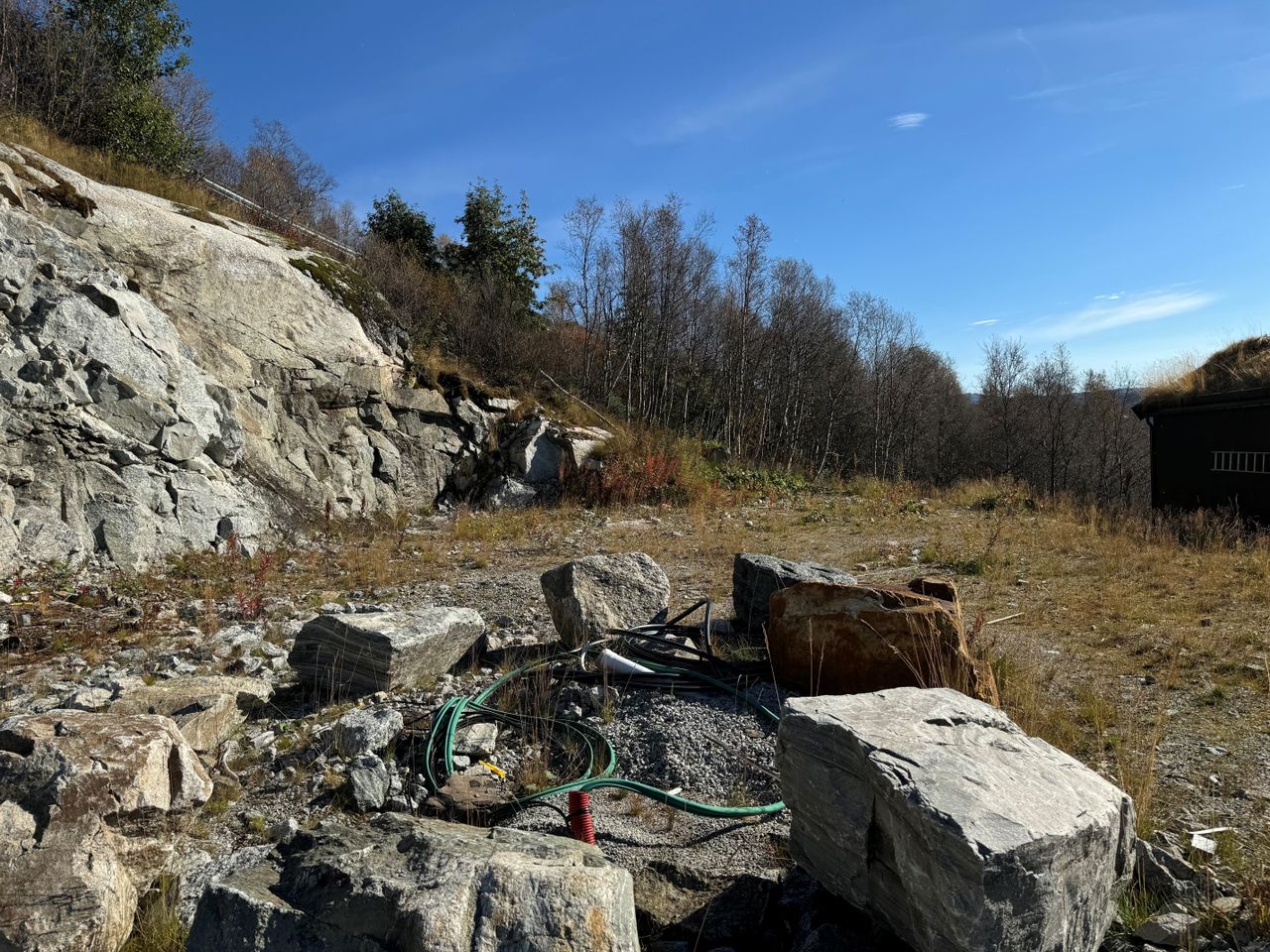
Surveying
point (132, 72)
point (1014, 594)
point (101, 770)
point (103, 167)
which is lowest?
point (1014, 594)

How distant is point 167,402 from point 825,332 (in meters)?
23.8

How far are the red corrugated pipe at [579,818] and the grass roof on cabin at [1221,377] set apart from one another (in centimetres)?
1316

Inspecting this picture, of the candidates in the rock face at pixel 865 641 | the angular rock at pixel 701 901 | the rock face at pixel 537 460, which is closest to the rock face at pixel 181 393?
the rock face at pixel 537 460

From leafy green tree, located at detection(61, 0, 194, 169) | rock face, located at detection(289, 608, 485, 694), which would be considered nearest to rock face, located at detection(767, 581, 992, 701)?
rock face, located at detection(289, 608, 485, 694)

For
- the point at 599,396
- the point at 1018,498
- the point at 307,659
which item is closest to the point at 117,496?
the point at 307,659

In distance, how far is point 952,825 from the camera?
2.04 metres

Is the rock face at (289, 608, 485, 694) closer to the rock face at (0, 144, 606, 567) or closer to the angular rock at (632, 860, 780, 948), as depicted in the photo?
the angular rock at (632, 860, 780, 948)

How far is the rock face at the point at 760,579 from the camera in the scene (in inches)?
232

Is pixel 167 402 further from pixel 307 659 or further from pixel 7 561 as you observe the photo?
pixel 307 659

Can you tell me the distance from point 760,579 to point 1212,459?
10.7 m

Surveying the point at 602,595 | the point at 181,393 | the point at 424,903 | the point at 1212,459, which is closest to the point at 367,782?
the point at 424,903

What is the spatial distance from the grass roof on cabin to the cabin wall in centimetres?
28

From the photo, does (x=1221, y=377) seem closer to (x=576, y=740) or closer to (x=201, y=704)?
(x=576, y=740)

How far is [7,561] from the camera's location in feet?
21.9
